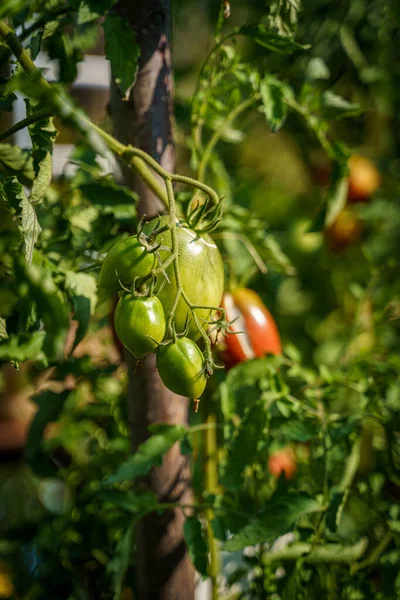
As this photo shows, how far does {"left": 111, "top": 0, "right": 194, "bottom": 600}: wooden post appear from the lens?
2.23ft

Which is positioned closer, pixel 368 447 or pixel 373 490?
pixel 373 490

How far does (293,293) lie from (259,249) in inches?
28.2

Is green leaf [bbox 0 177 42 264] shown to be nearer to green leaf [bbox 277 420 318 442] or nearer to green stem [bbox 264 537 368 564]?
green leaf [bbox 277 420 318 442]

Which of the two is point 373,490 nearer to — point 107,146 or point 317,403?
point 317,403

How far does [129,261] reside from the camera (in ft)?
1.60

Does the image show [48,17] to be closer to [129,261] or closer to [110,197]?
[110,197]

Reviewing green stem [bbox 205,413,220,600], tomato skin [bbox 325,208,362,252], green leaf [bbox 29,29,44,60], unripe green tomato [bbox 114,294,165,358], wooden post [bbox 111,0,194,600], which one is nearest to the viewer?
unripe green tomato [bbox 114,294,165,358]

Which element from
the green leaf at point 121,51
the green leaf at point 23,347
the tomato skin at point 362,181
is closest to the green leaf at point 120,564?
the green leaf at point 23,347

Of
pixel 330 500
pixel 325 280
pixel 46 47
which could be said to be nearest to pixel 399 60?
pixel 325 280

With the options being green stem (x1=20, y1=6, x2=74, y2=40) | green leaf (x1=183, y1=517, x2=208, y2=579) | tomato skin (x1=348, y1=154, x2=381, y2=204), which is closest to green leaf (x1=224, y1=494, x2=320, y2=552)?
green leaf (x1=183, y1=517, x2=208, y2=579)

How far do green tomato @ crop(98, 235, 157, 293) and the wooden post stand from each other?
209 millimetres

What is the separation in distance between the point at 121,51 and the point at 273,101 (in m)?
0.19

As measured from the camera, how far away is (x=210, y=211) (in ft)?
1.73

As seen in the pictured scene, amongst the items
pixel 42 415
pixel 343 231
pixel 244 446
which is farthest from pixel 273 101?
pixel 343 231
